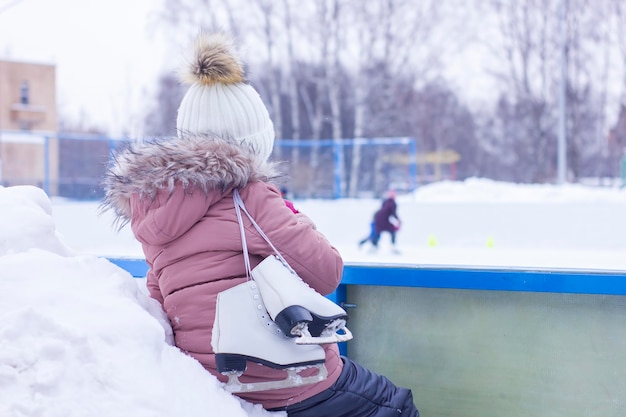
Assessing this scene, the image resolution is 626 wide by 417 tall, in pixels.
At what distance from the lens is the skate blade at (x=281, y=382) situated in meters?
1.77

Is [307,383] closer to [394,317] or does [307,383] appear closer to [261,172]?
[261,172]

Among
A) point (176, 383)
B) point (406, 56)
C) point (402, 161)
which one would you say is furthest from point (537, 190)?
point (176, 383)

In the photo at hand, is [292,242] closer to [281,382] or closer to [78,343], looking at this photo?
[281,382]

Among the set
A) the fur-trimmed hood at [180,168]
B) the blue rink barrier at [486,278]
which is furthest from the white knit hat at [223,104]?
the blue rink barrier at [486,278]

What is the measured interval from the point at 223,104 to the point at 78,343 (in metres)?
0.86

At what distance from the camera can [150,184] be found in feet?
6.05

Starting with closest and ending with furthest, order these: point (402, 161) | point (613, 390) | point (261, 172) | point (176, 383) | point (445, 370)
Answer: point (176, 383), point (261, 172), point (613, 390), point (445, 370), point (402, 161)

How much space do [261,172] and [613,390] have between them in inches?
49.1

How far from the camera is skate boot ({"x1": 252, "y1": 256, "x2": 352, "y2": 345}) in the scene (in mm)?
1653

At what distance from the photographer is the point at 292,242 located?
182 centimetres

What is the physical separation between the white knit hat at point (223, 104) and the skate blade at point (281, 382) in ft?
1.99

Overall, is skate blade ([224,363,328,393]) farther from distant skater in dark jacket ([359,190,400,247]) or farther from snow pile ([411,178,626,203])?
snow pile ([411,178,626,203])

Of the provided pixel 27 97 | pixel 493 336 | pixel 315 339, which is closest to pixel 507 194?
pixel 493 336

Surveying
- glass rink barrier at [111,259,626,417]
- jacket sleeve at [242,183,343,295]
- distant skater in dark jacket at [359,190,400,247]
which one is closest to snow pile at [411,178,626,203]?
distant skater in dark jacket at [359,190,400,247]
